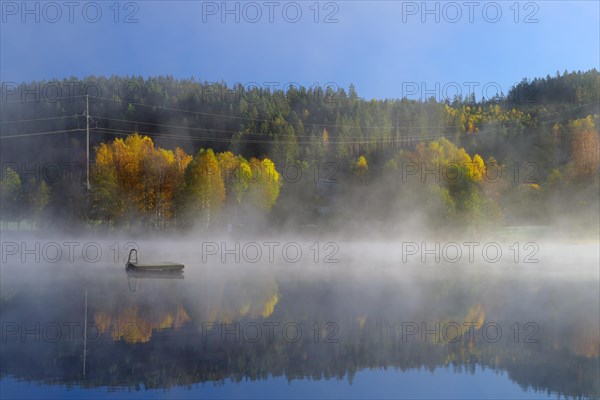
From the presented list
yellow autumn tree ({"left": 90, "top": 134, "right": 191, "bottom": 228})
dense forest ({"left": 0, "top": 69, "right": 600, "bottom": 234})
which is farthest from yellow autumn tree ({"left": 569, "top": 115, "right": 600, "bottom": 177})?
yellow autumn tree ({"left": 90, "top": 134, "right": 191, "bottom": 228})

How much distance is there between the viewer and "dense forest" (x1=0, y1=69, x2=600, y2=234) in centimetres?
5188

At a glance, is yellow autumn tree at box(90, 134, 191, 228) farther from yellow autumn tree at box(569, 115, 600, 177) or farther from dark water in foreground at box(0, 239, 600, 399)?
yellow autumn tree at box(569, 115, 600, 177)

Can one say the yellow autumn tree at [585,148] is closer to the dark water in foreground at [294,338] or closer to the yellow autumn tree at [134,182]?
the yellow autumn tree at [134,182]

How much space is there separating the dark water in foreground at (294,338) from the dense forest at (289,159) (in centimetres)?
2626

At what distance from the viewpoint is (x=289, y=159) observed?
65375 millimetres

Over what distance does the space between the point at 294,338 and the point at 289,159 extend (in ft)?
171

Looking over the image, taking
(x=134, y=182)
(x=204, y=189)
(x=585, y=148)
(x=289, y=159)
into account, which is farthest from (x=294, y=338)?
(x=585, y=148)

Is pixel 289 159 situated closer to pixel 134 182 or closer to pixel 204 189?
pixel 204 189

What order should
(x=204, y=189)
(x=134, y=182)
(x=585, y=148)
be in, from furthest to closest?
1. (x=585, y=148)
2. (x=134, y=182)
3. (x=204, y=189)

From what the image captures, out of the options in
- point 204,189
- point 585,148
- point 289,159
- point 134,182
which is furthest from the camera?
point 289,159

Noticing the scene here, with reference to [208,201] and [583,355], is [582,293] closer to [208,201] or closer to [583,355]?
[583,355]

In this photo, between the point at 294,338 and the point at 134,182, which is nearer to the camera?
the point at 294,338

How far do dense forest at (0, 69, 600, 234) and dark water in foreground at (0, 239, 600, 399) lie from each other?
2626 cm

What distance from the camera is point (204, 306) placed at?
56.9ft
